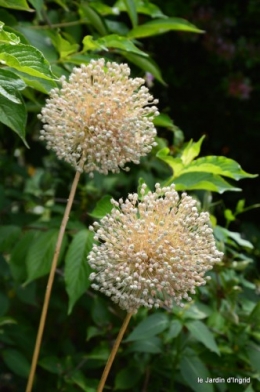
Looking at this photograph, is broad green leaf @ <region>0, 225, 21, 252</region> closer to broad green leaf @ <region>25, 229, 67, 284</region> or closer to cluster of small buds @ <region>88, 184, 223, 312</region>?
broad green leaf @ <region>25, 229, 67, 284</region>

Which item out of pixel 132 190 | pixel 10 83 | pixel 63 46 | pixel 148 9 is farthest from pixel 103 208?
pixel 132 190

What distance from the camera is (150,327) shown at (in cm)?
142

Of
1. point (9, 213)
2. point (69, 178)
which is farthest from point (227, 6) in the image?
point (9, 213)

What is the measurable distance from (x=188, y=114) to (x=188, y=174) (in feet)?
4.85

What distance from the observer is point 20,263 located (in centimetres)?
157

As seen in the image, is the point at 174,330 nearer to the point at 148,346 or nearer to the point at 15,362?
the point at 148,346

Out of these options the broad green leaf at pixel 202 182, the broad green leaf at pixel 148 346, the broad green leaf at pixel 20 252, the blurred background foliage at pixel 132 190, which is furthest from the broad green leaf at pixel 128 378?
the broad green leaf at pixel 202 182

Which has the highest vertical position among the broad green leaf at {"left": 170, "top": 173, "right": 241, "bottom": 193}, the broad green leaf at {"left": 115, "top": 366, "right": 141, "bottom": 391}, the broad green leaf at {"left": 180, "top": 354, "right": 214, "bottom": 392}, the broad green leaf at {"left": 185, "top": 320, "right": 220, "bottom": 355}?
the broad green leaf at {"left": 170, "top": 173, "right": 241, "bottom": 193}

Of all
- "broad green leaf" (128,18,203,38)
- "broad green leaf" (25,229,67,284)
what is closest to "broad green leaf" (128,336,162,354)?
"broad green leaf" (25,229,67,284)

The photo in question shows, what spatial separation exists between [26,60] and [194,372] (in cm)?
81

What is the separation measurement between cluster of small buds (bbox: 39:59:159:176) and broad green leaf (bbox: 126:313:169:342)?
46 centimetres

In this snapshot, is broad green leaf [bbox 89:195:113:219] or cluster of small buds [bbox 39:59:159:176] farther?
broad green leaf [bbox 89:195:113:219]

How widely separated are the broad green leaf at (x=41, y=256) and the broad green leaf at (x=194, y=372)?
0.37 m

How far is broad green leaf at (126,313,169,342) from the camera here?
1.39 meters
